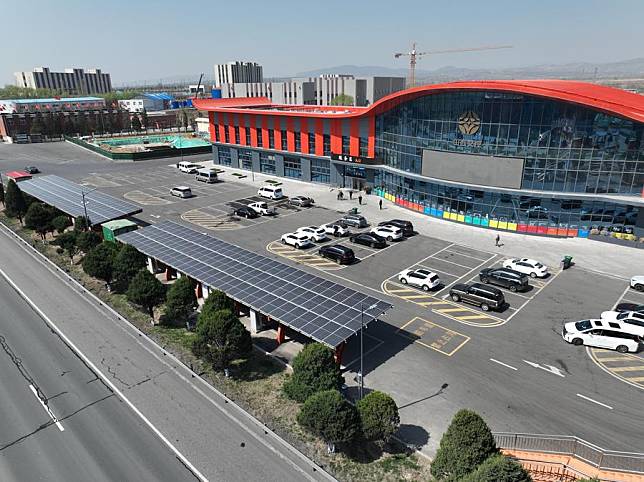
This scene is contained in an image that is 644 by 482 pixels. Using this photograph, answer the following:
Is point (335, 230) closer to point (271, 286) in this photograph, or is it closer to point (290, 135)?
point (271, 286)

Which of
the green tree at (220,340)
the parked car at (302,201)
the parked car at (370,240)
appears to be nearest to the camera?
the green tree at (220,340)

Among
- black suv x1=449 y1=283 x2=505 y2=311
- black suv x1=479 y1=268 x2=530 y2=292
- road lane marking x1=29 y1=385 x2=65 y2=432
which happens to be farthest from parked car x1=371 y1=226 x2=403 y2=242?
road lane marking x1=29 y1=385 x2=65 y2=432

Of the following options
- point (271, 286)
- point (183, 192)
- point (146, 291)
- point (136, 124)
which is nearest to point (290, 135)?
point (183, 192)

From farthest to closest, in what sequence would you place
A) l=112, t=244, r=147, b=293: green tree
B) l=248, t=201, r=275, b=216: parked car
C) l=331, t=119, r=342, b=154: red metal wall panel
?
l=331, t=119, r=342, b=154: red metal wall panel < l=248, t=201, r=275, b=216: parked car < l=112, t=244, r=147, b=293: green tree

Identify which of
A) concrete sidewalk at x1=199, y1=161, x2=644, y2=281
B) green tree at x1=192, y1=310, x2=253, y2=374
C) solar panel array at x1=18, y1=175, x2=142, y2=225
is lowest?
concrete sidewalk at x1=199, y1=161, x2=644, y2=281

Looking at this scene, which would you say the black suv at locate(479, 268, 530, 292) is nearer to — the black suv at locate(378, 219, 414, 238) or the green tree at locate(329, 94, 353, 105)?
the black suv at locate(378, 219, 414, 238)

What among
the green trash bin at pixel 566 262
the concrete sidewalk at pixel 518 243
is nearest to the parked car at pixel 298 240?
the concrete sidewalk at pixel 518 243

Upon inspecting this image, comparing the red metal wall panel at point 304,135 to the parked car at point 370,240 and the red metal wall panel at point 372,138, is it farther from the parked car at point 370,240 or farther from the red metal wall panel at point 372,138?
the parked car at point 370,240

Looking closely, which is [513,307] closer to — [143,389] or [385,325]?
[385,325]
